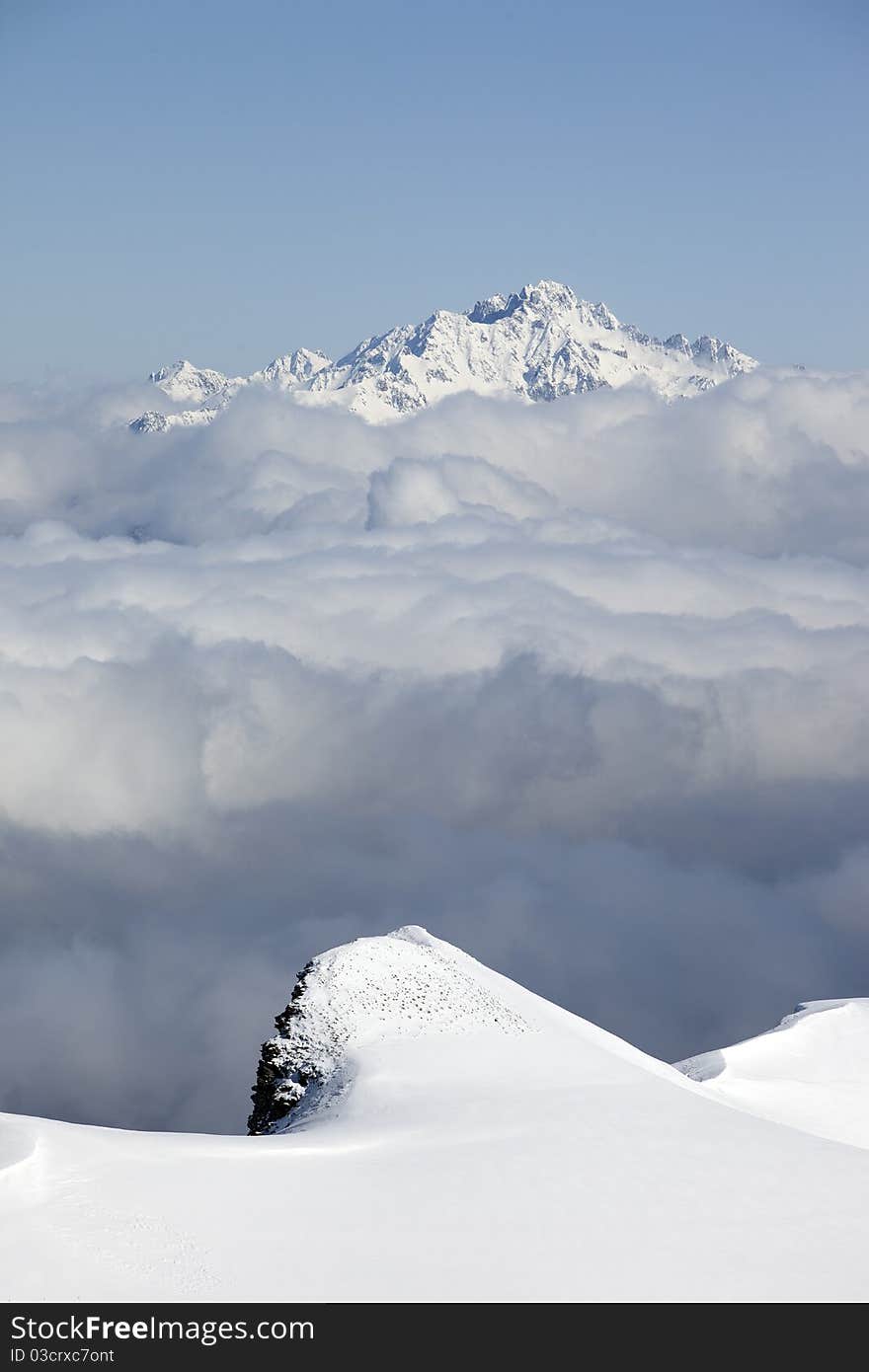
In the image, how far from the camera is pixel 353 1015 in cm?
6141

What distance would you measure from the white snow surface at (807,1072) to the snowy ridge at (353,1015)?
12.7 metres

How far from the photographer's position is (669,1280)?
3478cm

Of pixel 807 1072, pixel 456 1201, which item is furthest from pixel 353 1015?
pixel 807 1072

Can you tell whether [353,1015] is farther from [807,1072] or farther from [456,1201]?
[807,1072]

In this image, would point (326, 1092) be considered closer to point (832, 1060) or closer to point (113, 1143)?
point (113, 1143)

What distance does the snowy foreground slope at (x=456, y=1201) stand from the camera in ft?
112

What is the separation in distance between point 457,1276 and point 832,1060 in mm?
56816

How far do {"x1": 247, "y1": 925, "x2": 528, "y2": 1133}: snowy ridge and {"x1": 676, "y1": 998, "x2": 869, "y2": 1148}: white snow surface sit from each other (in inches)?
498

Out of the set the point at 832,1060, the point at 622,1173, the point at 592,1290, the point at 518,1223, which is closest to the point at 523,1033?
the point at 622,1173

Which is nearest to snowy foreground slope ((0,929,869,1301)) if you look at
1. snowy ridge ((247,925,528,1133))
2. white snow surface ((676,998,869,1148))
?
snowy ridge ((247,925,528,1133))

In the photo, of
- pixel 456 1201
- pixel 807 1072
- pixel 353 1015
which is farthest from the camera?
pixel 807 1072

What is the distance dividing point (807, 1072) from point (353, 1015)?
34878 mm

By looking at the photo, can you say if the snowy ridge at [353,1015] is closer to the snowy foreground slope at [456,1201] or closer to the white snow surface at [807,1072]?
the snowy foreground slope at [456,1201]

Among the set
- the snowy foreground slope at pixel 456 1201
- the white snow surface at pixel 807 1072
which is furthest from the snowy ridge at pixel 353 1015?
the white snow surface at pixel 807 1072
